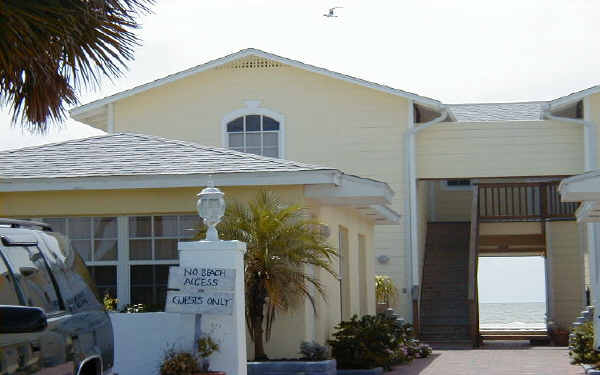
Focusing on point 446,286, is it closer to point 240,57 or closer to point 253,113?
point 253,113

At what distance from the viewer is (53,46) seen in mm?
8438

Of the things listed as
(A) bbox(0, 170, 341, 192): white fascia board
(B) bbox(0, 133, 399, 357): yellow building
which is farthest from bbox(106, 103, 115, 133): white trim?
(A) bbox(0, 170, 341, 192): white fascia board

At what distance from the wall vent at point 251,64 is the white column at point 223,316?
1479 cm

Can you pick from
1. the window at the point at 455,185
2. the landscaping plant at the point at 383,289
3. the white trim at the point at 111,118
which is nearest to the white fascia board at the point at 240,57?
the white trim at the point at 111,118

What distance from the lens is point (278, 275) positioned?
45.6ft

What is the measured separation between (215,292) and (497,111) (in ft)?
65.5

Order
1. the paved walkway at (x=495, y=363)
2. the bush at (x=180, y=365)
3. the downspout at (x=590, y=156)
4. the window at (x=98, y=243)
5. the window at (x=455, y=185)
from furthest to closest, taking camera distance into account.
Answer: the window at (x=455, y=185) < the downspout at (x=590, y=156) < the paved walkway at (x=495, y=363) < the window at (x=98, y=243) < the bush at (x=180, y=365)

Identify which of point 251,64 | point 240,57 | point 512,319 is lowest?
point 512,319

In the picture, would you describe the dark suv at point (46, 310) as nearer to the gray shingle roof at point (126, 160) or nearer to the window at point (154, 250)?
the gray shingle roof at point (126, 160)

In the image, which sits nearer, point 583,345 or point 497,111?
point 583,345

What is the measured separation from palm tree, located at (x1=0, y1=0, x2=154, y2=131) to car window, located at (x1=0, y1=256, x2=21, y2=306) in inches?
79.1

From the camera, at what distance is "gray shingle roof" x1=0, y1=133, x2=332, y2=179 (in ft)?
48.2

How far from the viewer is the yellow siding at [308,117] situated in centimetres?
2531

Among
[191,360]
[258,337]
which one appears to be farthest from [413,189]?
[191,360]
